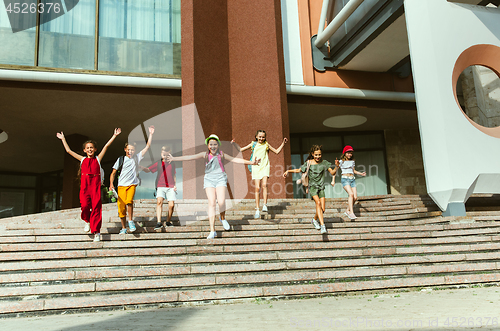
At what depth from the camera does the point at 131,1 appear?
1297 cm

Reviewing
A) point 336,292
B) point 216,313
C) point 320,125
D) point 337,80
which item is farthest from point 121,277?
point 320,125

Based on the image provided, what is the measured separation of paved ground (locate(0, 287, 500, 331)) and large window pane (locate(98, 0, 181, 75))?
376 inches

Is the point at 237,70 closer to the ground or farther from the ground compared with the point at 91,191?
farther from the ground

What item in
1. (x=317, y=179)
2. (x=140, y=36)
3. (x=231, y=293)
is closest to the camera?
(x=231, y=293)

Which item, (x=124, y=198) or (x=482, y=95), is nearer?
(x=124, y=198)

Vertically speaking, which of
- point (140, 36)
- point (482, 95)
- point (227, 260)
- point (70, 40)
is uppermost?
point (140, 36)

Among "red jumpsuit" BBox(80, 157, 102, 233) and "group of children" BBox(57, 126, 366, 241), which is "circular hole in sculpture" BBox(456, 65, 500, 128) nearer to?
"group of children" BBox(57, 126, 366, 241)

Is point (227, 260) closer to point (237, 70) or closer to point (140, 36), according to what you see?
point (237, 70)

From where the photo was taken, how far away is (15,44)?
11.4 meters

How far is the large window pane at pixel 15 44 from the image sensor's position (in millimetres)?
11281

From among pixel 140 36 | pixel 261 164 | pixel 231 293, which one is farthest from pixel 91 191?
pixel 140 36

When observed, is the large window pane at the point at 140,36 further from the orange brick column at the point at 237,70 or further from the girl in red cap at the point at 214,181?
the girl in red cap at the point at 214,181

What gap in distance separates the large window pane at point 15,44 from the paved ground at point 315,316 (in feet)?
31.8

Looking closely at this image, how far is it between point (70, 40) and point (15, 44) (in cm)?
152
